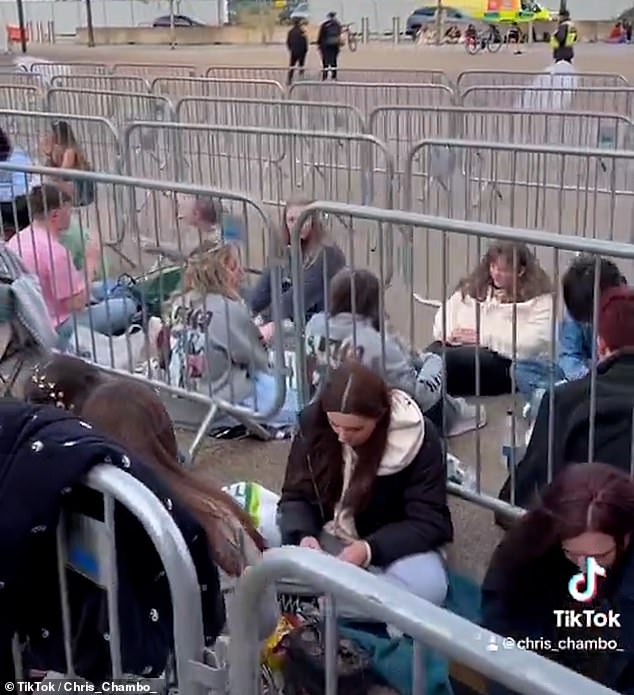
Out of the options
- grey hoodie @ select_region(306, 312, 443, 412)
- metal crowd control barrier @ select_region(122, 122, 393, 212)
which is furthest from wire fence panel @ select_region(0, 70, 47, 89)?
grey hoodie @ select_region(306, 312, 443, 412)

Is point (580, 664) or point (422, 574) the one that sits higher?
point (580, 664)

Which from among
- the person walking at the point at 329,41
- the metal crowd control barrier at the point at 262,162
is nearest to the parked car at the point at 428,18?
the person walking at the point at 329,41

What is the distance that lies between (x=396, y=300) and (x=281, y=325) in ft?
5.29

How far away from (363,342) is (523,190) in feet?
15.3

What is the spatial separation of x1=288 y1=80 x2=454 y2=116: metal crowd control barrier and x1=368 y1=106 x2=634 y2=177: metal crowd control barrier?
5.53 feet

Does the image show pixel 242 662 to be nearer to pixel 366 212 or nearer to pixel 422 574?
pixel 422 574

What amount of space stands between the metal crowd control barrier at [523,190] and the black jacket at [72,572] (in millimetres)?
5572

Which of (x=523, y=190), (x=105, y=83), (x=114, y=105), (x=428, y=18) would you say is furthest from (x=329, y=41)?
(x=428, y=18)

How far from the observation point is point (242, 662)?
1.79m

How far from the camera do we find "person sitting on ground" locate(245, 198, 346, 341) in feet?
15.6

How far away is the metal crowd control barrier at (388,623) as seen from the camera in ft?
4.33

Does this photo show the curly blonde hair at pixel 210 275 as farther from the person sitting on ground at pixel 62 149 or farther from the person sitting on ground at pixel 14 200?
the person sitting on ground at pixel 62 149

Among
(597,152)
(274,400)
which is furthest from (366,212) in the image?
(597,152)

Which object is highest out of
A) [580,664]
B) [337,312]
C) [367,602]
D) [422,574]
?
[367,602]
